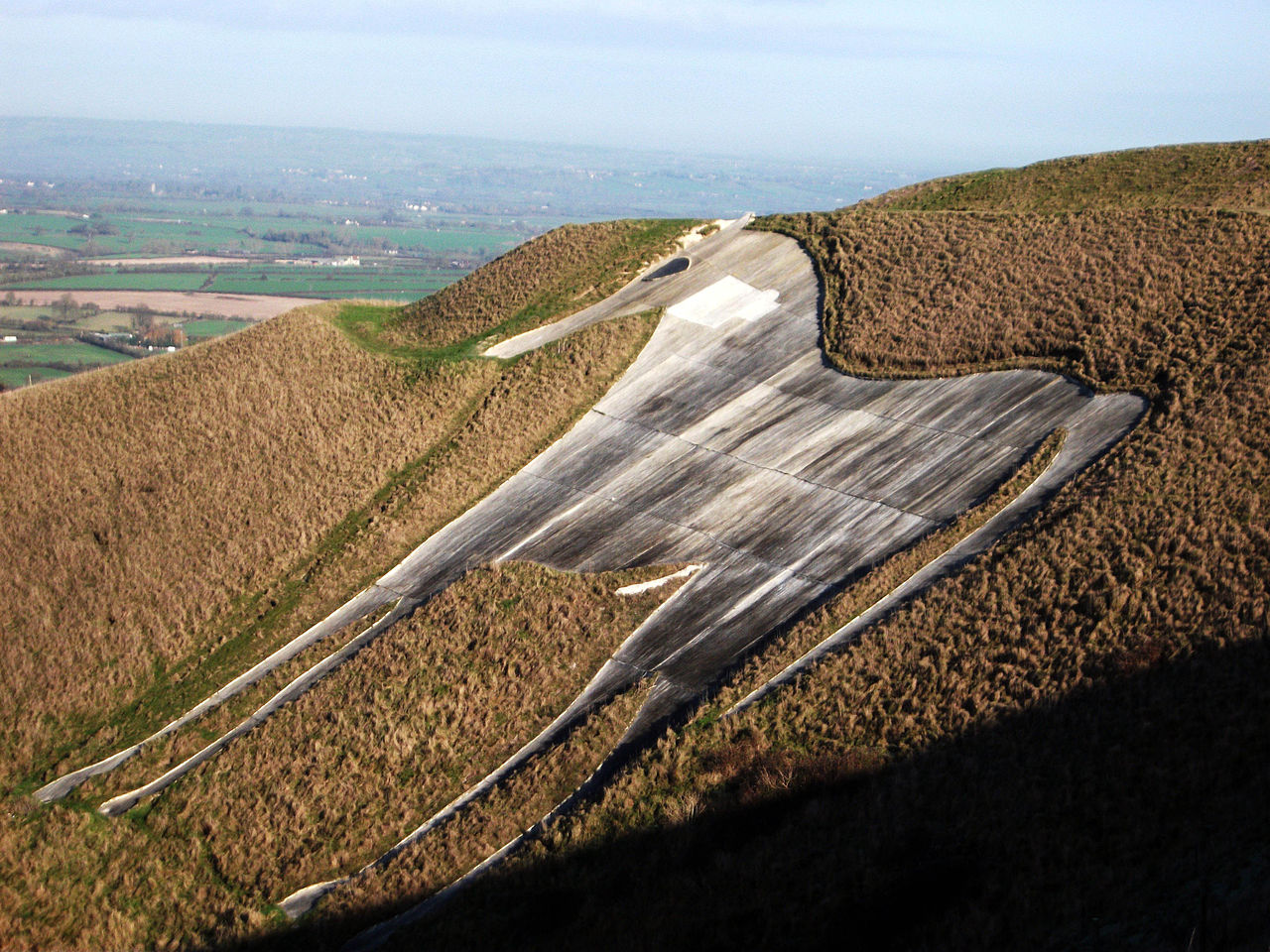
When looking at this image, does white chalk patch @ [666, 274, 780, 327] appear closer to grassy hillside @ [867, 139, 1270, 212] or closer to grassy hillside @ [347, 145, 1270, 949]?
grassy hillside @ [867, 139, 1270, 212]

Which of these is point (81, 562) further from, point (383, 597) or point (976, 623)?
point (976, 623)

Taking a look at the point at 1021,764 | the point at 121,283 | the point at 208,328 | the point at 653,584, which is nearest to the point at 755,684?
the point at 653,584

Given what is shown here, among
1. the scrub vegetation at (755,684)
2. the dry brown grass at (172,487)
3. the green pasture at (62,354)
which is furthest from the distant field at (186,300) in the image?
the scrub vegetation at (755,684)

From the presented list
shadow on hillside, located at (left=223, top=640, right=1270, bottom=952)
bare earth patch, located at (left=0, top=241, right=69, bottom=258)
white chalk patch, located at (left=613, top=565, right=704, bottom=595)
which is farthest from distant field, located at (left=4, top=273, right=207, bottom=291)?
shadow on hillside, located at (left=223, top=640, right=1270, bottom=952)

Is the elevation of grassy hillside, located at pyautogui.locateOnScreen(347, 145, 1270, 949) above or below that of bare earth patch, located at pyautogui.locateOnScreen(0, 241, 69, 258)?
below

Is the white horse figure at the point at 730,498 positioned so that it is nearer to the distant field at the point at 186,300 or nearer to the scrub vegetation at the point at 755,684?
the scrub vegetation at the point at 755,684

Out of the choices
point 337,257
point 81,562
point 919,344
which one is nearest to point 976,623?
point 919,344
